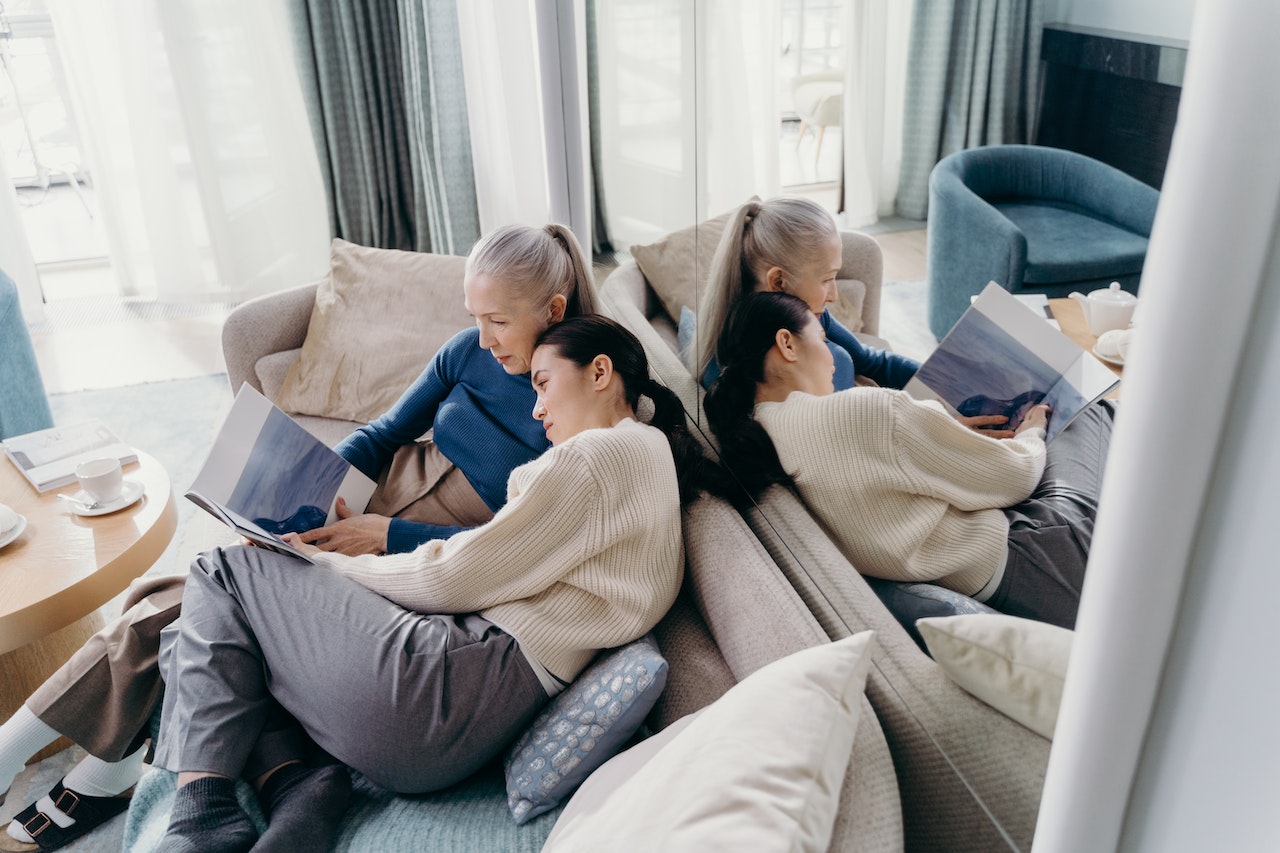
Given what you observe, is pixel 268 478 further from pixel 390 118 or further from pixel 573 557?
pixel 390 118

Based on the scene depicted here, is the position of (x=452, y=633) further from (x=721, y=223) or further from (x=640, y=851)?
(x=721, y=223)

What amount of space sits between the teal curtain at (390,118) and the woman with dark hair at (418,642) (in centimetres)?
279

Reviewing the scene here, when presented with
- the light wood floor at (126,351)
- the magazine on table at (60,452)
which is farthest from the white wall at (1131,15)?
the light wood floor at (126,351)

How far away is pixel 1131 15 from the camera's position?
2.08 ft

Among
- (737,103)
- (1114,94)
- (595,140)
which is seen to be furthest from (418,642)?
(595,140)

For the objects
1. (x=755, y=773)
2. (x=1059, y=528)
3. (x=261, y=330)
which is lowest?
(x=261, y=330)

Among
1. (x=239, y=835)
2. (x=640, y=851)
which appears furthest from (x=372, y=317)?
(x=640, y=851)

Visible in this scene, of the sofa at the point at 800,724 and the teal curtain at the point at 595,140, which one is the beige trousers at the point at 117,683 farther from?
the teal curtain at the point at 595,140

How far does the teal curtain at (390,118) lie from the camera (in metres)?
3.74

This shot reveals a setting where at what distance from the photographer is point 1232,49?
20.3 inches

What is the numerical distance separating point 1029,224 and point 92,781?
169 cm

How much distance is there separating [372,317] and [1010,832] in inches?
75.1

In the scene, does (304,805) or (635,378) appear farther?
(635,378)

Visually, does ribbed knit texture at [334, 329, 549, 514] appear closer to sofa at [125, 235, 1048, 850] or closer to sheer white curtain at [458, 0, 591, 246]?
sofa at [125, 235, 1048, 850]
